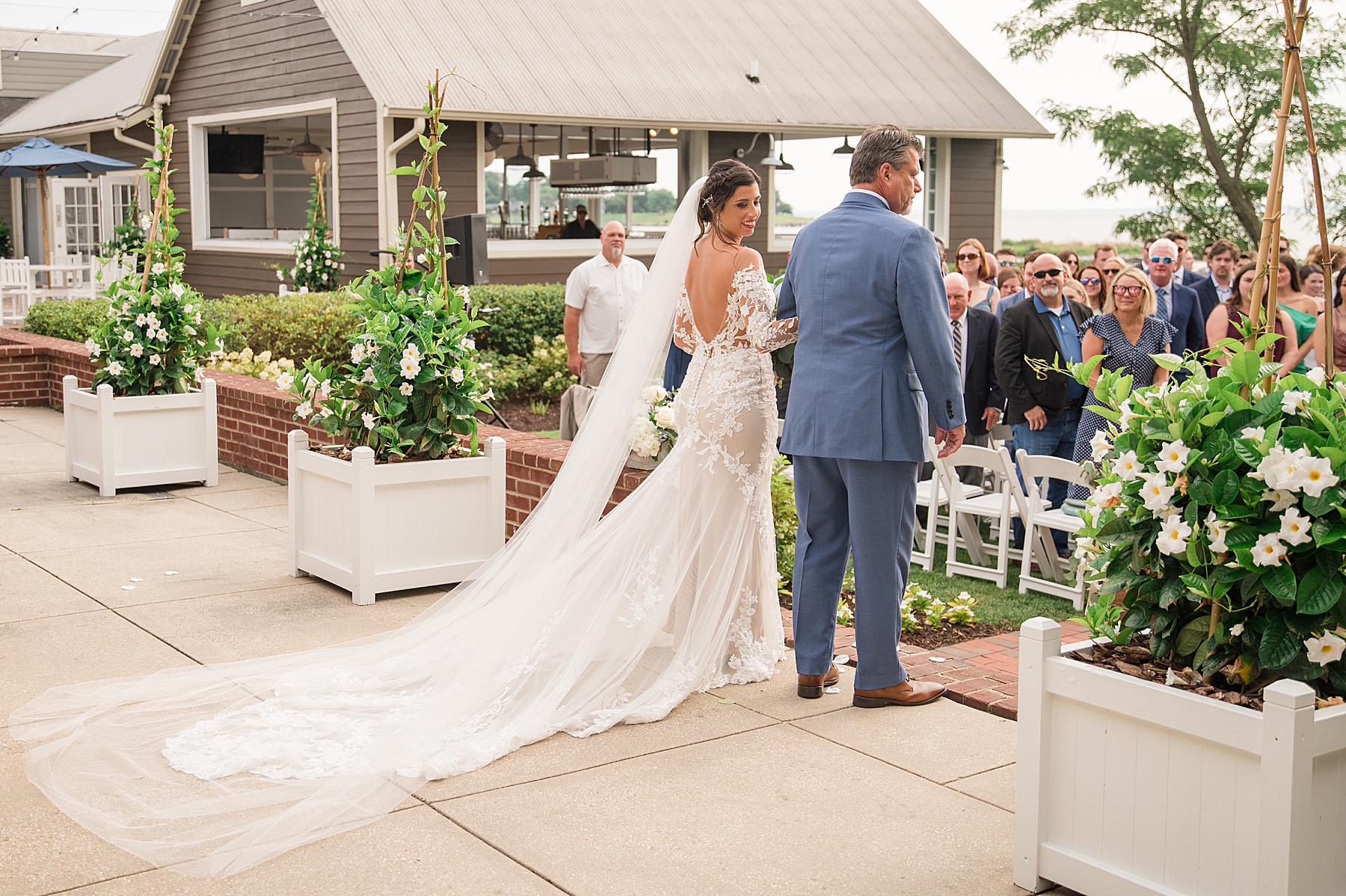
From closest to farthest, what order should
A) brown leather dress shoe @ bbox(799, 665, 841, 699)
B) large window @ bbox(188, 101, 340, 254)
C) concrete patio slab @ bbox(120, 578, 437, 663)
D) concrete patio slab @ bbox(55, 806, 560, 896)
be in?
1. concrete patio slab @ bbox(55, 806, 560, 896)
2. brown leather dress shoe @ bbox(799, 665, 841, 699)
3. concrete patio slab @ bbox(120, 578, 437, 663)
4. large window @ bbox(188, 101, 340, 254)

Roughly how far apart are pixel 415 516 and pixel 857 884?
359cm

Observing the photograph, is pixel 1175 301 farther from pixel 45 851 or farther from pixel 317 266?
pixel 317 266

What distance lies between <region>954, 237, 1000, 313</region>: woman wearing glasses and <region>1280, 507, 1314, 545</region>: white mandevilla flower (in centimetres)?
652

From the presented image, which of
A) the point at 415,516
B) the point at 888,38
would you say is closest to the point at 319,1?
the point at 888,38

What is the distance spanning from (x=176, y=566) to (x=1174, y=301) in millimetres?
6493

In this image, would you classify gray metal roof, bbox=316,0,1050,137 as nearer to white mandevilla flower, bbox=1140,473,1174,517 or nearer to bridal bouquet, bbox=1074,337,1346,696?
bridal bouquet, bbox=1074,337,1346,696

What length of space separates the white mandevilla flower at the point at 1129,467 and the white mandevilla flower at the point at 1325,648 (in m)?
0.54

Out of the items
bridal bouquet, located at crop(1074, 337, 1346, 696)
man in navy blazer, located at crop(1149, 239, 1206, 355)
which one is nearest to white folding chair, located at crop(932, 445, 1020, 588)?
man in navy blazer, located at crop(1149, 239, 1206, 355)

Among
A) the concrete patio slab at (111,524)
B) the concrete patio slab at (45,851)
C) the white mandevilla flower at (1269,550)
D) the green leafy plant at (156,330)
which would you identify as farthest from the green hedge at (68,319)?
the white mandevilla flower at (1269,550)

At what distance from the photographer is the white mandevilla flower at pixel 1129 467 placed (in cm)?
325

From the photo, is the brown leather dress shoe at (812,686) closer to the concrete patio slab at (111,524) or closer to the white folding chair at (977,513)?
the white folding chair at (977,513)

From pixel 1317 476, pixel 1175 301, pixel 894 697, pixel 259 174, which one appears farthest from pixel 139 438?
pixel 259 174

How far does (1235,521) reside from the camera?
309 centimetres

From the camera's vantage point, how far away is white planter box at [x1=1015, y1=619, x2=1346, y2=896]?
9.52 feet
